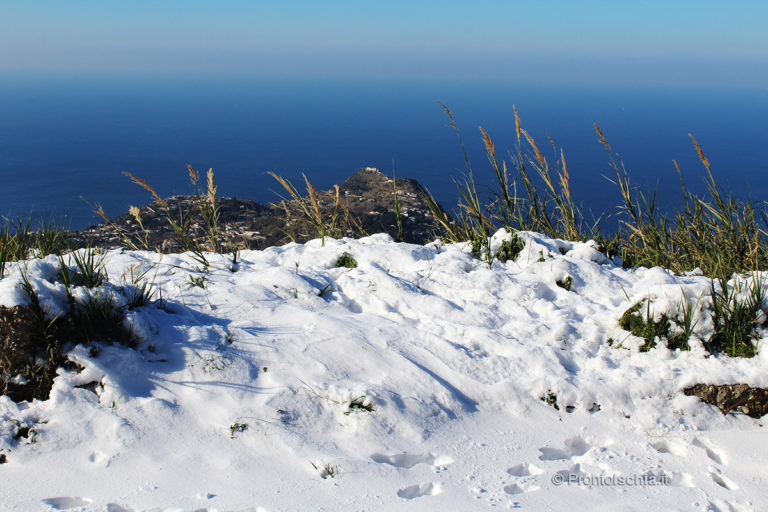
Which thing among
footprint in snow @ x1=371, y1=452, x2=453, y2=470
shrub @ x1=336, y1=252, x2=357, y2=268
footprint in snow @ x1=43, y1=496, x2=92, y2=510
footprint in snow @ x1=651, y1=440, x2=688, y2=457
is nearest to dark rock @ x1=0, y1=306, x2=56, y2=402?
footprint in snow @ x1=43, y1=496, x2=92, y2=510

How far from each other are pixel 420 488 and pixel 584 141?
175 metres

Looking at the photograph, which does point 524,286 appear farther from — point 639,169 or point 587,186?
point 639,169

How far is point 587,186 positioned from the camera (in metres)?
97.8

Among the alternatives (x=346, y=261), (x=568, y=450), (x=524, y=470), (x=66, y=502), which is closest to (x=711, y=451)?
(x=568, y=450)

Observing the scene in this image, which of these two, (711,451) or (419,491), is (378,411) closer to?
(419,491)

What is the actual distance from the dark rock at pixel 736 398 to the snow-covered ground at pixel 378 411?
56mm

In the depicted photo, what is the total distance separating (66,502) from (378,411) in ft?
4.57

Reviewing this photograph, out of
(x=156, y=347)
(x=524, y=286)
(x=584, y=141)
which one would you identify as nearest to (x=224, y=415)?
(x=156, y=347)

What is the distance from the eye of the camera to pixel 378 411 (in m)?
2.56

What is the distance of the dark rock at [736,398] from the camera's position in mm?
2738

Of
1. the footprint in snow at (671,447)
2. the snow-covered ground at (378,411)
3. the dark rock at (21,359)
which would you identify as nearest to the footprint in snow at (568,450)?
the snow-covered ground at (378,411)

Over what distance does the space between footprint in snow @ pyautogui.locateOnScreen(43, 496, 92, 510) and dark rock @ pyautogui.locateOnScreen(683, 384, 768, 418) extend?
3.09 metres

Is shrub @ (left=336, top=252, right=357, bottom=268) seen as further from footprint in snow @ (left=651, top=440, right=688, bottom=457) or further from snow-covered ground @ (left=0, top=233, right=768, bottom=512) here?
footprint in snow @ (left=651, top=440, right=688, bottom=457)

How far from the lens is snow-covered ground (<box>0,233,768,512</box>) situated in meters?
2.12
